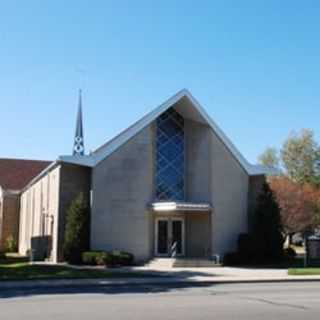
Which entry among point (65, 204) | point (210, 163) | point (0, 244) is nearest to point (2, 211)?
point (0, 244)

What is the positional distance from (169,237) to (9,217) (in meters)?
20.6

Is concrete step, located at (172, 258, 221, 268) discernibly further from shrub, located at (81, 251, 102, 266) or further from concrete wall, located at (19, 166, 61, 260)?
concrete wall, located at (19, 166, 61, 260)

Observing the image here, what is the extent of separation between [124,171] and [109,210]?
252 cm

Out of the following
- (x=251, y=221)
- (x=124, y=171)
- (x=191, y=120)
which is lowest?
(x=251, y=221)

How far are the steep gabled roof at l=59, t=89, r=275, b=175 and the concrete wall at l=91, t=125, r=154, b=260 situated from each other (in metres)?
0.37

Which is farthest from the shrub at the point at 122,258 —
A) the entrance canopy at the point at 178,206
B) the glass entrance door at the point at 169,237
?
→ the entrance canopy at the point at 178,206

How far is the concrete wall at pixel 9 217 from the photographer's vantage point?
53062mm

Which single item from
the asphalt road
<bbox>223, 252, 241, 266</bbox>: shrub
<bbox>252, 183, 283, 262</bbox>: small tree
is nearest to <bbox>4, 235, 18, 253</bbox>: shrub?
<bbox>223, 252, 241, 266</bbox>: shrub

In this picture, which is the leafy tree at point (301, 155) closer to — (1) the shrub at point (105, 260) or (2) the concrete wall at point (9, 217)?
(2) the concrete wall at point (9, 217)

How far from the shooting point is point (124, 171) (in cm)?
3662

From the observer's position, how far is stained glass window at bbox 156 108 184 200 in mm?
38719

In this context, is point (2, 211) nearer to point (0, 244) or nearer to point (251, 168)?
point (0, 244)

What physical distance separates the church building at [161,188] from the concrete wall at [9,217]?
39.5 feet

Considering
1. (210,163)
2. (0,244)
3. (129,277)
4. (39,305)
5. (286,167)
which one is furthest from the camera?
(286,167)
